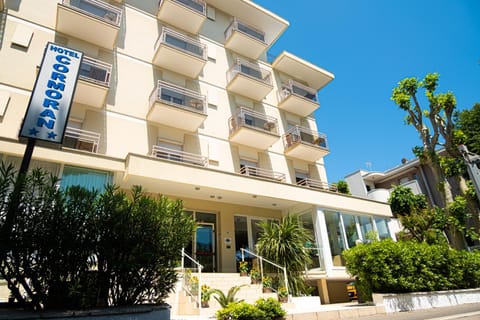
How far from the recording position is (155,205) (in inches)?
196

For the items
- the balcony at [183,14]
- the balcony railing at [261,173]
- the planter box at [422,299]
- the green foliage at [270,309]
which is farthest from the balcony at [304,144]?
the green foliage at [270,309]

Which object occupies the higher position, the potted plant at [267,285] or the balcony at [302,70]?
the balcony at [302,70]

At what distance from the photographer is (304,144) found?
16516mm

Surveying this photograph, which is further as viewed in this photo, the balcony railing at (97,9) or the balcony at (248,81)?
the balcony at (248,81)

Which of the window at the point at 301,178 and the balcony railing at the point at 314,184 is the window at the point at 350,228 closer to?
the balcony railing at the point at 314,184

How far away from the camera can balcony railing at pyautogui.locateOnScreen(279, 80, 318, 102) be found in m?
18.6

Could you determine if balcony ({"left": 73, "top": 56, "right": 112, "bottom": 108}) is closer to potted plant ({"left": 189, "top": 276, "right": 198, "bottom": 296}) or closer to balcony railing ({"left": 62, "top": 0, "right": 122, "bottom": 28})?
balcony railing ({"left": 62, "top": 0, "right": 122, "bottom": 28})

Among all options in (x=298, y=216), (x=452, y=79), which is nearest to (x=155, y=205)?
(x=298, y=216)

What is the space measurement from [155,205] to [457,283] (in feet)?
40.2

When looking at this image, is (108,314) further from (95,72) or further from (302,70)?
(302,70)

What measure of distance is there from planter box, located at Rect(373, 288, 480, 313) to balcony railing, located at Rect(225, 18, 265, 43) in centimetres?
1632

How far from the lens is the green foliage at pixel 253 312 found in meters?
5.78

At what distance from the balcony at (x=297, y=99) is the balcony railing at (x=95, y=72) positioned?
11.0 metres

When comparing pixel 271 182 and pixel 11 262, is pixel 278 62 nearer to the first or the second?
pixel 271 182
